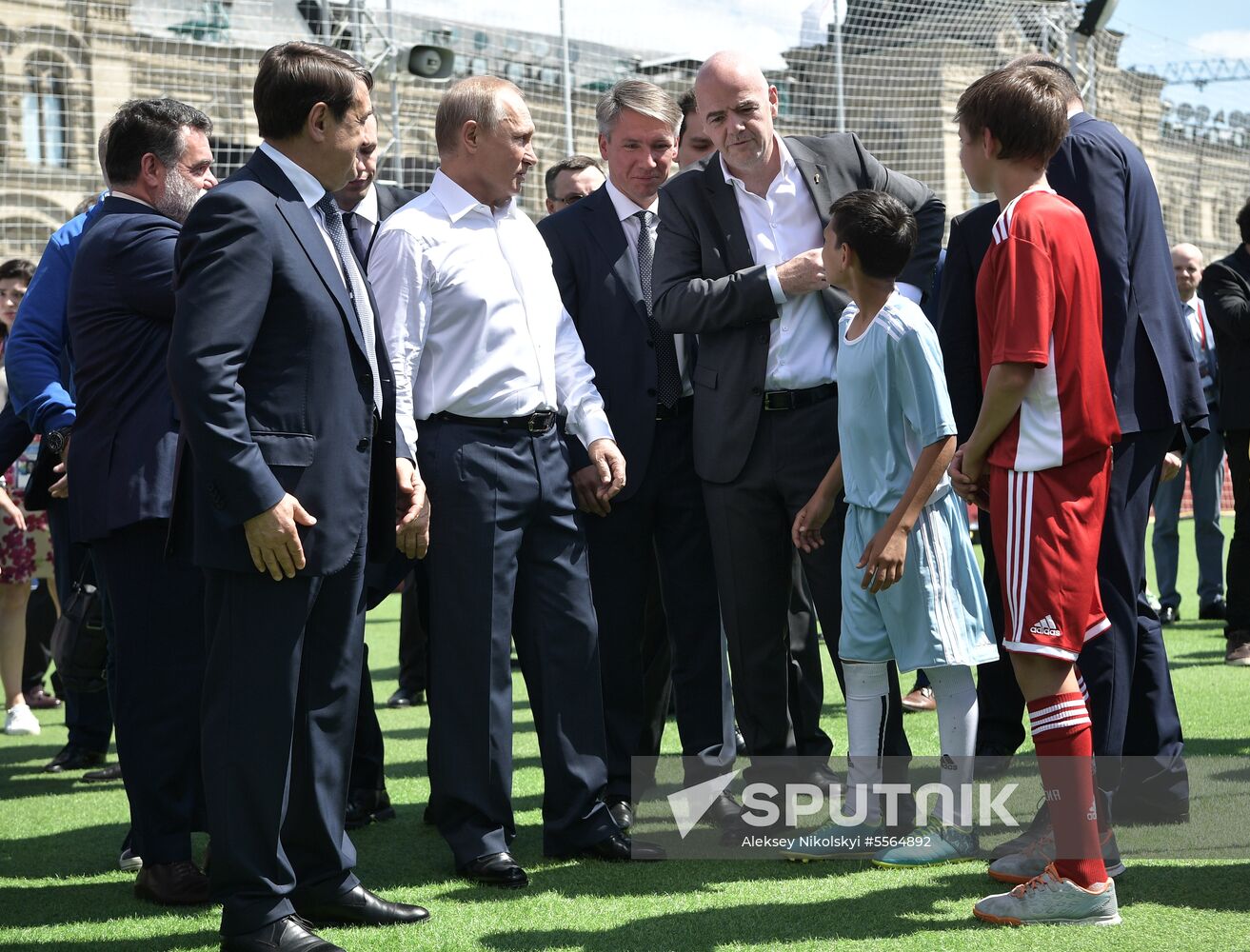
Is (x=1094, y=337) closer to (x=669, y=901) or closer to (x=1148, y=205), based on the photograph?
(x=1148, y=205)

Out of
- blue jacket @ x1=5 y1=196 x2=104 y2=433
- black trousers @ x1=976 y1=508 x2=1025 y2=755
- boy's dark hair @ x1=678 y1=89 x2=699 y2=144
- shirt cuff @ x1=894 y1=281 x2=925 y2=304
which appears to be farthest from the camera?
boy's dark hair @ x1=678 y1=89 x2=699 y2=144

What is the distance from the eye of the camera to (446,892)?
147 inches

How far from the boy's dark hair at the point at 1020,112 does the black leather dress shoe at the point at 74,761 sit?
4325 millimetres

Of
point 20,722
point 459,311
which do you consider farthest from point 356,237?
point 20,722

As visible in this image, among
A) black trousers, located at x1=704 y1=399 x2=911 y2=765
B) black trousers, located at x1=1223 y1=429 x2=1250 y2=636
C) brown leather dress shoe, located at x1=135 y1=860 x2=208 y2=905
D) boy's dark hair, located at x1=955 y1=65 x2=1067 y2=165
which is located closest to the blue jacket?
brown leather dress shoe, located at x1=135 y1=860 x2=208 y2=905

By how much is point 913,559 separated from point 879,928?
0.98 metres

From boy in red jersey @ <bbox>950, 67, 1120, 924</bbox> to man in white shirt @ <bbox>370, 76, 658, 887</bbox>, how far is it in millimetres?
1226

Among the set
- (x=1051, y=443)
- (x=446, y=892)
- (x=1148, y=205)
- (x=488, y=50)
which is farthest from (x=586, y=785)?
(x=488, y=50)

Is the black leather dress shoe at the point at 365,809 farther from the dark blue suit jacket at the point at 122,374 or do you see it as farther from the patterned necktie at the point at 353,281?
the patterned necktie at the point at 353,281

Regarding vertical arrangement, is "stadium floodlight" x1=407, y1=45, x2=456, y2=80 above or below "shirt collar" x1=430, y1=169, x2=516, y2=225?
above

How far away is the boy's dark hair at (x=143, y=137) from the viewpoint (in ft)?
13.2

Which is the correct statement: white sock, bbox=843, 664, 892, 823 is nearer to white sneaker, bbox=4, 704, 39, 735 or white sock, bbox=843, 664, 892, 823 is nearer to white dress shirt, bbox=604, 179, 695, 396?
white dress shirt, bbox=604, 179, 695, 396

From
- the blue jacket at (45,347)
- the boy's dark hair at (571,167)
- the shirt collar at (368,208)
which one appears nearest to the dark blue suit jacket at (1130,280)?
the shirt collar at (368,208)

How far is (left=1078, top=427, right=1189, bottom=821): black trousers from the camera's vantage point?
3.65m
